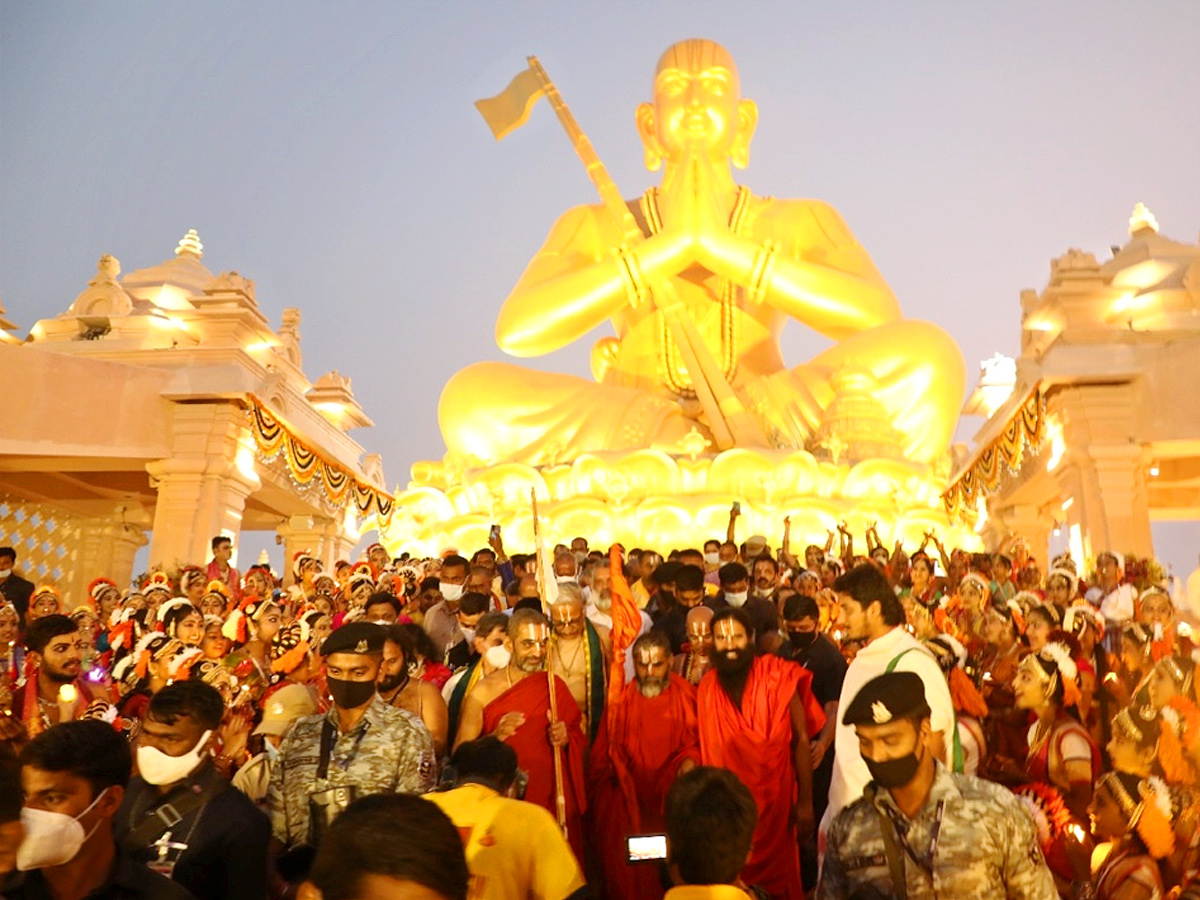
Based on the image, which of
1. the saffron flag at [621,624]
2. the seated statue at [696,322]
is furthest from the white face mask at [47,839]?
the seated statue at [696,322]

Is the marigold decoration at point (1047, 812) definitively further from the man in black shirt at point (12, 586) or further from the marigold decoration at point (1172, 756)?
the man in black shirt at point (12, 586)

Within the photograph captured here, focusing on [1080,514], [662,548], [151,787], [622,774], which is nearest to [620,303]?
[662,548]

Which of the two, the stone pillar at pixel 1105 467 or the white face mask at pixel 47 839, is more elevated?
the stone pillar at pixel 1105 467

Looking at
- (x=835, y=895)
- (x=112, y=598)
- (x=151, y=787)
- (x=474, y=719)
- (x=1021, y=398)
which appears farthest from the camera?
(x=1021, y=398)

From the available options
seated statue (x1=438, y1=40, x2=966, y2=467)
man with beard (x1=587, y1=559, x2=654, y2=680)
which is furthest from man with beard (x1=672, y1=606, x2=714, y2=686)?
seated statue (x1=438, y1=40, x2=966, y2=467)

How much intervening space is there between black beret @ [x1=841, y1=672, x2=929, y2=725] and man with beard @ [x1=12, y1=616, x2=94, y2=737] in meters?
2.95

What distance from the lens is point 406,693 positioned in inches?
144

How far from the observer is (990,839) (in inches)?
79.4

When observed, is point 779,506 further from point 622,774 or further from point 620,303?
point 622,774

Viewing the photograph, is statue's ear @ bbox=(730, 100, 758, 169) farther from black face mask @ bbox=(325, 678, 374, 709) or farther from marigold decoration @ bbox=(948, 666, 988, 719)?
black face mask @ bbox=(325, 678, 374, 709)

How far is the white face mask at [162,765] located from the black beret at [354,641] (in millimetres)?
528

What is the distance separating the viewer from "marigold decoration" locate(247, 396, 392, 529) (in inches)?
416

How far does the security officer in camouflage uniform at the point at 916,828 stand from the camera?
200 cm

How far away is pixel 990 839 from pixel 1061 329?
28.8 ft
